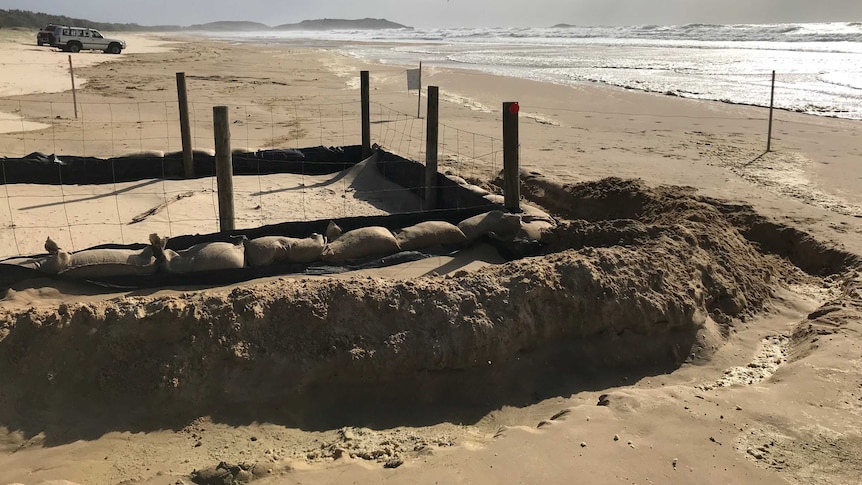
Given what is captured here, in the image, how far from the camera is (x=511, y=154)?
743cm

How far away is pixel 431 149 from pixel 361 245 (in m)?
2.50

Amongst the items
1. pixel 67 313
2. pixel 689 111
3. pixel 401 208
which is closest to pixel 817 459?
pixel 67 313

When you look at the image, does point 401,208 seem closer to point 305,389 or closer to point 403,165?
point 403,165

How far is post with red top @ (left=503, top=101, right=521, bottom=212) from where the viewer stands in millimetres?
7297

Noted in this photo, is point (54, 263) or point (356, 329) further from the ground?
point (54, 263)

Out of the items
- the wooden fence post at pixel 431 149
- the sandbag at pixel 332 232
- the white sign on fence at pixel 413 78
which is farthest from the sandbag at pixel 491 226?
the white sign on fence at pixel 413 78

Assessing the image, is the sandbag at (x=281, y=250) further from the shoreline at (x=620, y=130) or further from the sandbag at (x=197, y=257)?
the shoreline at (x=620, y=130)

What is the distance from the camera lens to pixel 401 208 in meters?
9.14

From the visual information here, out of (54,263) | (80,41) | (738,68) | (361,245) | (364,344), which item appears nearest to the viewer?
(364,344)

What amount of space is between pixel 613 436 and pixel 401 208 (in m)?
5.76

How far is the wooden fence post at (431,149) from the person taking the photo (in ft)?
27.4

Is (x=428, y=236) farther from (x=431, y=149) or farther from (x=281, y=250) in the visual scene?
(x=431, y=149)

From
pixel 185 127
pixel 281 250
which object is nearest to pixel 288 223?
pixel 281 250

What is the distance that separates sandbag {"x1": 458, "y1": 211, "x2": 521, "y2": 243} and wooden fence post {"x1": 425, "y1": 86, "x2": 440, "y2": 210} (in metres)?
1.67
